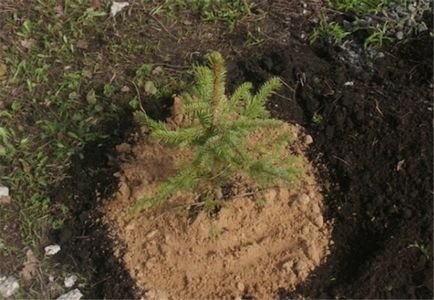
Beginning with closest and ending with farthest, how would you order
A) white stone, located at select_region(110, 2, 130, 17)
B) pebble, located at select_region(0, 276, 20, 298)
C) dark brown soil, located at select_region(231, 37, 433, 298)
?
dark brown soil, located at select_region(231, 37, 433, 298) < pebble, located at select_region(0, 276, 20, 298) < white stone, located at select_region(110, 2, 130, 17)

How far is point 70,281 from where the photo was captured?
10.1 feet

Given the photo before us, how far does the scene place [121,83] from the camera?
12.2 feet

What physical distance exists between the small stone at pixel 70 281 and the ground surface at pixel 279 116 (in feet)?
0.15

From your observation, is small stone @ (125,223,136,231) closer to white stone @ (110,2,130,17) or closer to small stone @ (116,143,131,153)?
small stone @ (116,143,131,153)

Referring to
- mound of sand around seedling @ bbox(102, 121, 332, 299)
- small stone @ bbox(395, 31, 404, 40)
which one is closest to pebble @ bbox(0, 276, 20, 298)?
mound of sand around seedling @ bbox(102, 121, 332, 299)

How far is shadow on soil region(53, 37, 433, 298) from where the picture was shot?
295cm

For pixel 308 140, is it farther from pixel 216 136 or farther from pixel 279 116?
pixel 216 136

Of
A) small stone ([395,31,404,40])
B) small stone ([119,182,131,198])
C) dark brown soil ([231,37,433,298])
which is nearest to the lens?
dark brown soil ([231,37,433,298])

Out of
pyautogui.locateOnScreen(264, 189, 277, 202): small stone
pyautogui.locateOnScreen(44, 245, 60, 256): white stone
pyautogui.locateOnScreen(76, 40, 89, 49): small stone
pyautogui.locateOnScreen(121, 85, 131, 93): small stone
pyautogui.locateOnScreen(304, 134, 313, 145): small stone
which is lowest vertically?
pyautogui.locateOnScreen(44, 245, 60, 256): white stone

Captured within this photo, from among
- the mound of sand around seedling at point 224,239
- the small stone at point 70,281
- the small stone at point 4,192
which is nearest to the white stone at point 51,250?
the small stone at point 70,281

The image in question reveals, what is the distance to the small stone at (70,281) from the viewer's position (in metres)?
3.08

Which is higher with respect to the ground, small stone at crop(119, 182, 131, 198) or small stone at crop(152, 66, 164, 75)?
small stone at crop(152, 66, 164, 75)

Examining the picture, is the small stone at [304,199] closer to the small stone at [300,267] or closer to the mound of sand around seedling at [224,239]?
the mound of sand around seedling at [224,239]

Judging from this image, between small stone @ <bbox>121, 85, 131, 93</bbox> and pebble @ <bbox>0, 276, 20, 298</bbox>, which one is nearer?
pebble @ <bbox>0, 276, 20, 298</bbox>
